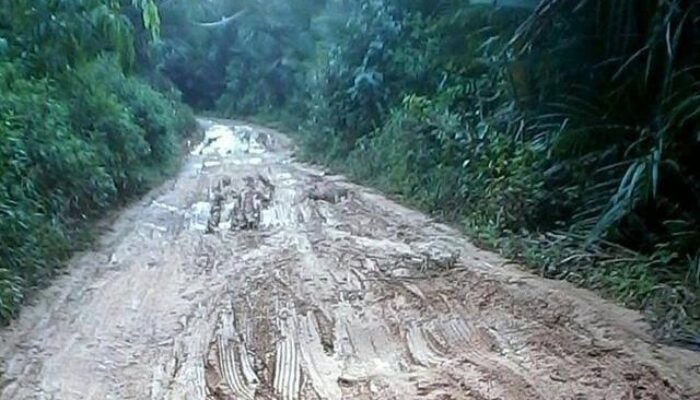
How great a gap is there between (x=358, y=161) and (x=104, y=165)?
364 cm

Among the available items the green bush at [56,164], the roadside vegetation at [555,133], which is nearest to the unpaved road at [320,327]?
the green bush at [56,164]

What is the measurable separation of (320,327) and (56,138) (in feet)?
10.6

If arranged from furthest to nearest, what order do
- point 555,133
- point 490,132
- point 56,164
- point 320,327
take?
point 490,132 < point 555,133 < point 56,164 < point 320,327

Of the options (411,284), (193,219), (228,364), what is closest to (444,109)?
(193,219)

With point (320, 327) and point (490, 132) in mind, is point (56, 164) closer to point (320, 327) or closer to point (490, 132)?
point (320, 327)

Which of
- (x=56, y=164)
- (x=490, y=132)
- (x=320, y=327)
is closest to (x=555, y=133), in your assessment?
(x=490, y=132)

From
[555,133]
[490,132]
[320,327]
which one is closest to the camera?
[320,327]

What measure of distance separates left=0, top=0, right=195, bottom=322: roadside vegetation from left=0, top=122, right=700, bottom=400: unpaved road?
0.27m

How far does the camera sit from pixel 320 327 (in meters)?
3.91

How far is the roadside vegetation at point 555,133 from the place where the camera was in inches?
186

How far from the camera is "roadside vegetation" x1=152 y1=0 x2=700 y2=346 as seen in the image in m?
4.73

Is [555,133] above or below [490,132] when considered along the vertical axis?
above

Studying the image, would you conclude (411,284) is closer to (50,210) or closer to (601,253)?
(601,253)

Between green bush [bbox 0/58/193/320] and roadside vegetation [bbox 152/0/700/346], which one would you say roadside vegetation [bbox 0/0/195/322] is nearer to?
green bush [bbox 0/58/193/320]
